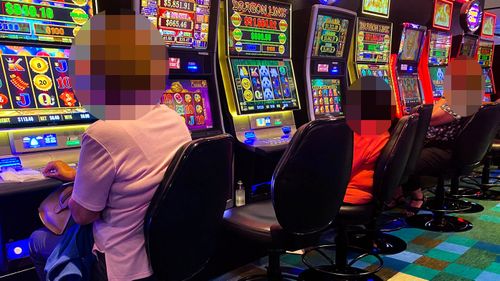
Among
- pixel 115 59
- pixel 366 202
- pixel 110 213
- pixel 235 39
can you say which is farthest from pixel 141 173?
pixel 235 39

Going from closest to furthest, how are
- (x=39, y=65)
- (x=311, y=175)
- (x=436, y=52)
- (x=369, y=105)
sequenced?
(x=311, y=175)
(x=39, y=65)
(x=369, y=105)
(x=436, y=52)

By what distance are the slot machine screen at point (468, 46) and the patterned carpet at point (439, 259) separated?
3918 mm

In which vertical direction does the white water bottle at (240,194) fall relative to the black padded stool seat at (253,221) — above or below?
below

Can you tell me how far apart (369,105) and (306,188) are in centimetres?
74

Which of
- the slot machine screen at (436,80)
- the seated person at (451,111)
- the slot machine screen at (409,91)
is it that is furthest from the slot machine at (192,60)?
the slot machine screen at (436,80)

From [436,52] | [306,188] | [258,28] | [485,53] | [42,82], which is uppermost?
[485,53]

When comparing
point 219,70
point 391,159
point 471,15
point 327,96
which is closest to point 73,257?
point 391,159

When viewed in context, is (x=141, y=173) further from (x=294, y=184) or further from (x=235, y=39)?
(x=235, y=39)

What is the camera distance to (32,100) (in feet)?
7.79

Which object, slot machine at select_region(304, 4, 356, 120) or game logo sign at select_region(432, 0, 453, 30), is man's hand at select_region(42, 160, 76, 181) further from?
game logo sign at select_region(432, 0, 453, 30)

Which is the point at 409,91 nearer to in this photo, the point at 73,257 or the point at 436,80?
the point at 436,80

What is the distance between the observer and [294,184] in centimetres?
209

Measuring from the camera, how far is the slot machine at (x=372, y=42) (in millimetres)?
5103

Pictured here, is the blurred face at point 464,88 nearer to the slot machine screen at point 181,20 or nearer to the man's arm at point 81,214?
the slot machine screen at point 181,20
